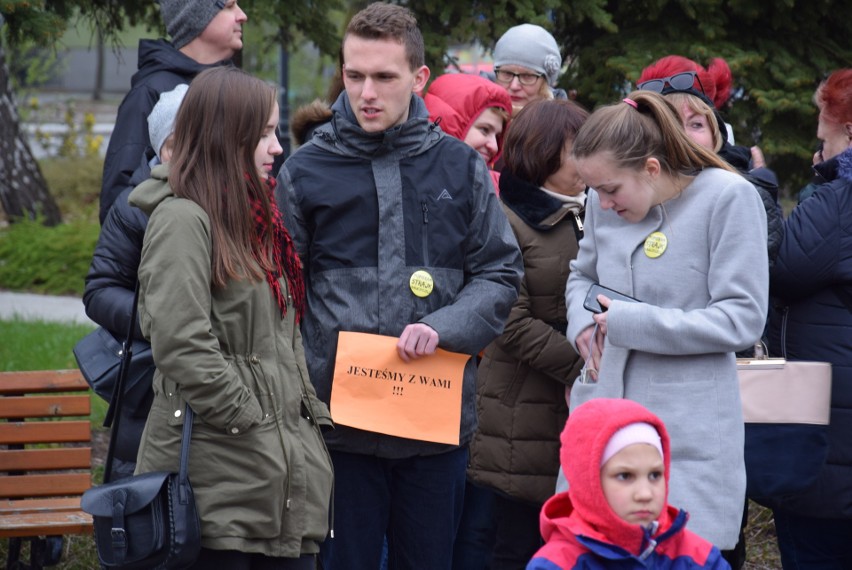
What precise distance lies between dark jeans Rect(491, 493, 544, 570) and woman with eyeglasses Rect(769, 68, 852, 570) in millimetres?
917

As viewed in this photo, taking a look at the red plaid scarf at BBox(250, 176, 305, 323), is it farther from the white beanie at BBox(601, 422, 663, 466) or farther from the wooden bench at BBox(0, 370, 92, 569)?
the wooden bench at BBox(0, 370, 92, 569)

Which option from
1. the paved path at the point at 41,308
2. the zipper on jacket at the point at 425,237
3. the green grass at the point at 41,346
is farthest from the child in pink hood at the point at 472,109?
the paved path at the point at 41,308

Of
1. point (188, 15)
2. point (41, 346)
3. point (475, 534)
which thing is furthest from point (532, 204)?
point (41, 346)

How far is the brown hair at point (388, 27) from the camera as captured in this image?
3750 mm

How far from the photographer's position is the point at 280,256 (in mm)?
3482

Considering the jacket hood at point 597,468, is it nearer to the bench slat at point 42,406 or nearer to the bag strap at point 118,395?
the bag strap at point 118,395

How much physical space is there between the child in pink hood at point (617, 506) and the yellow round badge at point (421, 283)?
85 centimetres

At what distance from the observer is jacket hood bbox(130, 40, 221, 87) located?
4840 millimetres

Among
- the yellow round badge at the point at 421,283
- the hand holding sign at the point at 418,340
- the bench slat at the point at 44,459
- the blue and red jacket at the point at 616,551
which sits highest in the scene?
the yellow round badge at the point at 421,283

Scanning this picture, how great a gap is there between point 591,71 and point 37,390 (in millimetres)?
3695

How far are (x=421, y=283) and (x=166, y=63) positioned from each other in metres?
1.81

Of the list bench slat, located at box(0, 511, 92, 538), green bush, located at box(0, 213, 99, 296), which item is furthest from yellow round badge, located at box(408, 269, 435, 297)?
green bush, located at box(0, 213, 99, 296)

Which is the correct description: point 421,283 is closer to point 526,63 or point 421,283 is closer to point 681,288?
point 681,288

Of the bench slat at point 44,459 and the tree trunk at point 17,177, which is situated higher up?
the tree trunk at point 17,177
